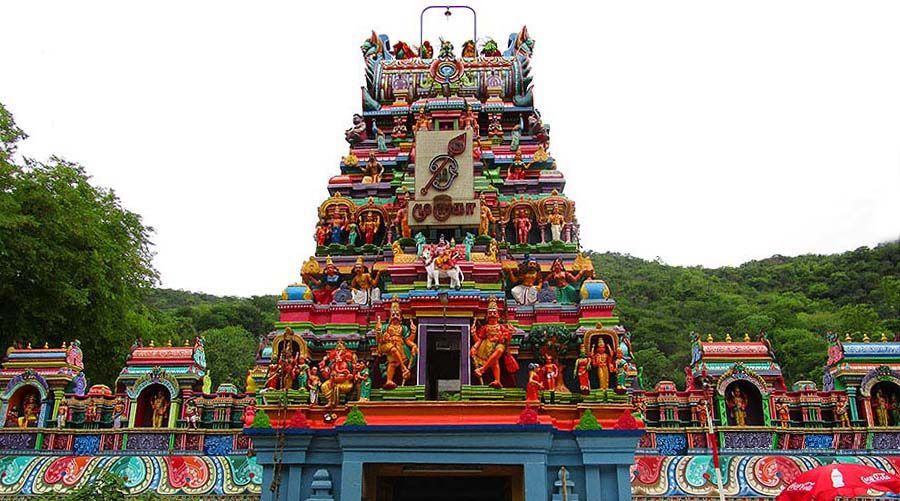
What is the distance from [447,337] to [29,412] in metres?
11.3

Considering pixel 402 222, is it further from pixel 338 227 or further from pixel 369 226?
pixel 338 227

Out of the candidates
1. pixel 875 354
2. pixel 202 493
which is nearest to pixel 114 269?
pixel 202 493

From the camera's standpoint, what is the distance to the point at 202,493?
16.9 meters

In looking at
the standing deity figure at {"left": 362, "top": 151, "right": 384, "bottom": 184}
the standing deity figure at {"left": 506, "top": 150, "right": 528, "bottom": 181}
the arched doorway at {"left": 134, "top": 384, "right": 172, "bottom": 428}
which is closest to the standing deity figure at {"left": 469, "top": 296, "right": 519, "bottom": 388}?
the standing deity figure at {"left": 506, "top": 150, "right": 528, "bottom": 181}

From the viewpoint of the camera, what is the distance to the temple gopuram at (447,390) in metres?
13.6

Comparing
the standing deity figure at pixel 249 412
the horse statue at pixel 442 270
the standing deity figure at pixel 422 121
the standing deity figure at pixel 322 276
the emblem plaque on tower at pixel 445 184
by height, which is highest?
the standing deity figure at pixel 422 121

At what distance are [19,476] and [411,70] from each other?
1552cm

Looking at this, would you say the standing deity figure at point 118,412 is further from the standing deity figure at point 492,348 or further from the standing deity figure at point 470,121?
the standing deity figure at point 470,121

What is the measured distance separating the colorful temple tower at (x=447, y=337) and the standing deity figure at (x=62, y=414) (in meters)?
4.99

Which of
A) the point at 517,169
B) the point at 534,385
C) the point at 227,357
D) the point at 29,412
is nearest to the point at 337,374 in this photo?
the point at 534,385

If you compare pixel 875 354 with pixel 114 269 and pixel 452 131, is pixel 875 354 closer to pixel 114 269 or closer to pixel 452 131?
pixel 452 131

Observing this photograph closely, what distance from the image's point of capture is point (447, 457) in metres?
13.2

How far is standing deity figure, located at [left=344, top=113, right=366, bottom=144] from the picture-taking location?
2203cm

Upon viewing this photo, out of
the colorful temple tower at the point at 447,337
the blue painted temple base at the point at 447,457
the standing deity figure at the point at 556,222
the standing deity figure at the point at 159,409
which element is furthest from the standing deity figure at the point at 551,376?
the standing deity figure at the point at 159,409
